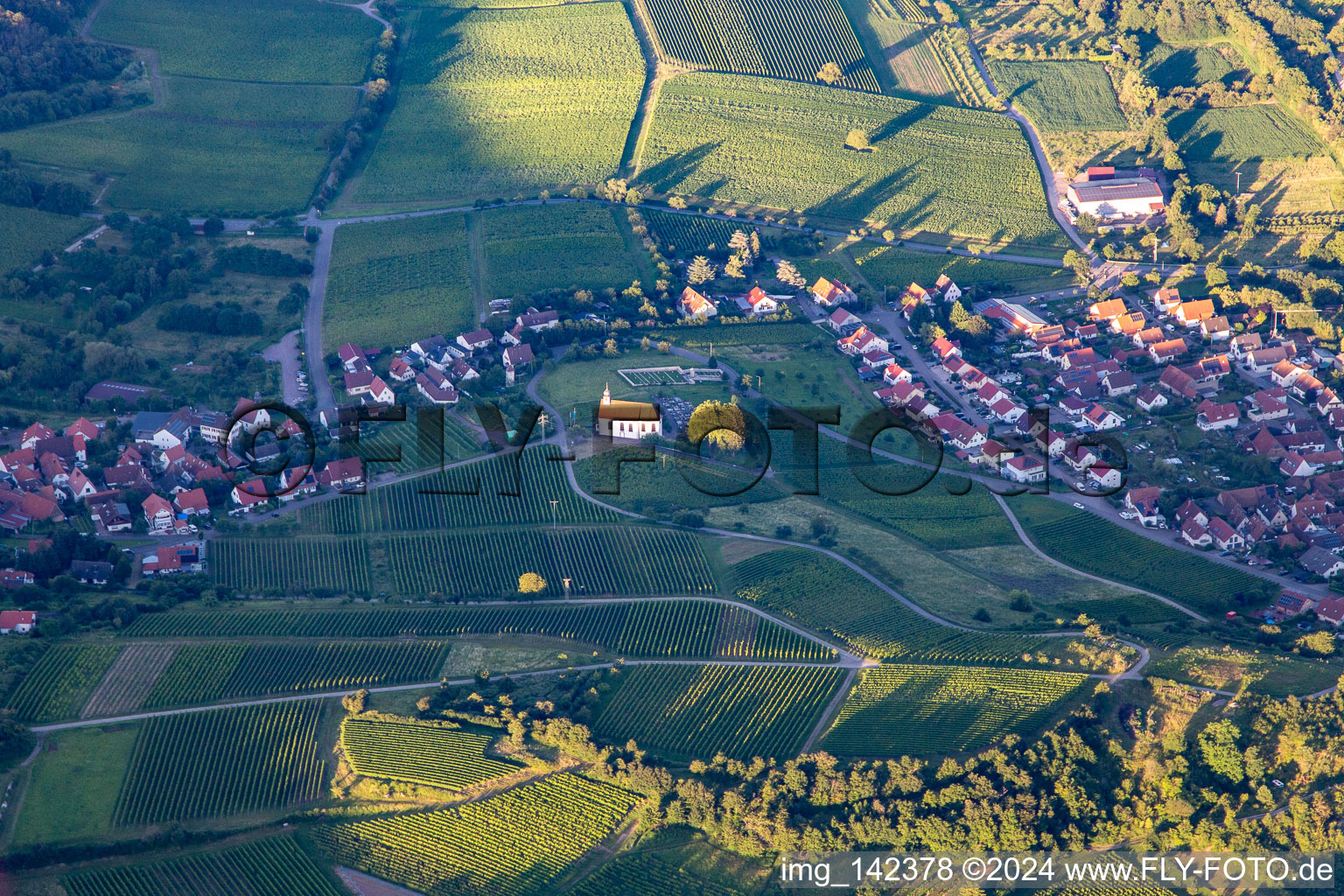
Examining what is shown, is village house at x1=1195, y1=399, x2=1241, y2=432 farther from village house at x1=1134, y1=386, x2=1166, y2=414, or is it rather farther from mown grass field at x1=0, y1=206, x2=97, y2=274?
mown grass field at x1=0, y1=206, x2=97, y2=274

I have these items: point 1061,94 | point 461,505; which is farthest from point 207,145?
point 1061,94

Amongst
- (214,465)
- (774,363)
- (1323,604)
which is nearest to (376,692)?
(214,465)

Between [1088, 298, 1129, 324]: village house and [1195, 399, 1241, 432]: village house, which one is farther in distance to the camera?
[1088, 298, 1129, 324]: village house

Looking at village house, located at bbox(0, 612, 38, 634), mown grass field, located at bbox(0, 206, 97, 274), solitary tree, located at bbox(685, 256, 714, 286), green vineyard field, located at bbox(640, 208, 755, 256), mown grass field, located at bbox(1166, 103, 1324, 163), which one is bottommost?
village house, located at bbox(0, 612, 38, 634)

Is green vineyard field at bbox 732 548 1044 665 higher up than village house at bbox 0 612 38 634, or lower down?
lower down

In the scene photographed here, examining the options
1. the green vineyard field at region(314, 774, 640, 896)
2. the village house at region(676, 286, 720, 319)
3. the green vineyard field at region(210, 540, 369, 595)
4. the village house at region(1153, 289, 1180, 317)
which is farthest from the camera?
the village house at region(1153, 289, 1180, 317)

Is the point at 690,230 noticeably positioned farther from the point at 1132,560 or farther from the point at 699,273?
the point at 1132,560

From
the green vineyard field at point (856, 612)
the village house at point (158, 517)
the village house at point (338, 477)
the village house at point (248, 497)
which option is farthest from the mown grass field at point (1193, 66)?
the village house at point (158, 517)

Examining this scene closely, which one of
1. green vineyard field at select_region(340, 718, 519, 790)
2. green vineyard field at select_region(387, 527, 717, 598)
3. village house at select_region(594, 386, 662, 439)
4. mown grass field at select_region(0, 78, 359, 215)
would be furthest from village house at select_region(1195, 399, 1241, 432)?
mown grass field at select_region(0, 78, 359, 215)

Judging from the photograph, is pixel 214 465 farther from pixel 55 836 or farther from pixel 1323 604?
pixel 1323 604
